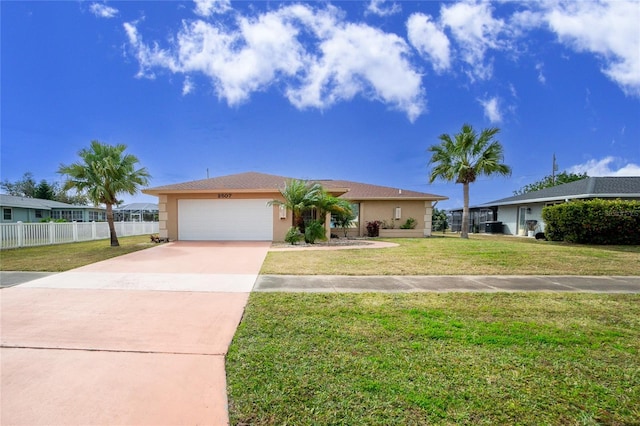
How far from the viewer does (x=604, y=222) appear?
1258cm

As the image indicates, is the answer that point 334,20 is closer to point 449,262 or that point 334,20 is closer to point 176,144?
point 449,262

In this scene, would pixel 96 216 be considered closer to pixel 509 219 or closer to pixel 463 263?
pixel 463 263

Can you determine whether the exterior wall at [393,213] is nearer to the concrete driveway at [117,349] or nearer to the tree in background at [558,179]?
the concrete driveway at [117,349]

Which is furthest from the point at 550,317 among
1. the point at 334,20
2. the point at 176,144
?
the point at 176,144

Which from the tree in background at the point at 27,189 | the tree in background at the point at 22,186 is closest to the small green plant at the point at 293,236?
the tree in background at the point at 27,189

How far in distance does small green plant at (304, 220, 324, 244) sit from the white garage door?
2.35 meters

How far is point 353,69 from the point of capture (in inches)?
547

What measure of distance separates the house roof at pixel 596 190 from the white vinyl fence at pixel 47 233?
2923cm

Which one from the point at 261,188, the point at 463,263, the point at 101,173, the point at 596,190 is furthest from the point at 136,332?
the point at 596,190

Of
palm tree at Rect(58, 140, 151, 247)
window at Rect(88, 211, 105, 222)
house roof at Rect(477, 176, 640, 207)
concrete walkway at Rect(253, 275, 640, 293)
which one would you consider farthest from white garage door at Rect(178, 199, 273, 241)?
window at Rect(88, 211, 105, 222)

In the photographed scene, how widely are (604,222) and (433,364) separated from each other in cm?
1599

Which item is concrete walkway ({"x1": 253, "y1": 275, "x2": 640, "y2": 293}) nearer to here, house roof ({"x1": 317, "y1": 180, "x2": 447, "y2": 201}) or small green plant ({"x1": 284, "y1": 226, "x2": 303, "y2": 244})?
small green plant ({"x1": 284, "y1": 226, "x2": 303, "y2": 244})

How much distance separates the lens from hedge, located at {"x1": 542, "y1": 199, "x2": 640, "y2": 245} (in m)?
12.5

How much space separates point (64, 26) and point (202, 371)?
14.5 metres
